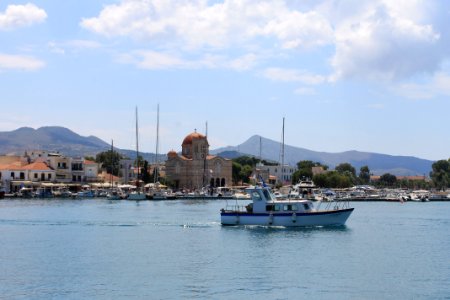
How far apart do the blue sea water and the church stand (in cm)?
10423

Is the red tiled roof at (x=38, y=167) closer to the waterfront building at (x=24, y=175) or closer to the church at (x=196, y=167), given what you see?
the waterfront building at (x=24, y=175)

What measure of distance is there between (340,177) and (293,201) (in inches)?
4789

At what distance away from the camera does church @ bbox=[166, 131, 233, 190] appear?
172m

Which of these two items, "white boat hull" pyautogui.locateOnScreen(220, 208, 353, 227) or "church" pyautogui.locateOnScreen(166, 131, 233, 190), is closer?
"white boat hull" pyautogui.locateOnScreen(220, 208, 353, 227)

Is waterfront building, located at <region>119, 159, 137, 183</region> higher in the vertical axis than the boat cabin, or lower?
higher

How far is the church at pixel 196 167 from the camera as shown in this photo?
172m

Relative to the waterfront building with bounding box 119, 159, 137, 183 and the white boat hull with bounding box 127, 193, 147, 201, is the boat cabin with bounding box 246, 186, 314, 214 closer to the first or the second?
the white boat hull with bounding box 127, 193, 147, 201

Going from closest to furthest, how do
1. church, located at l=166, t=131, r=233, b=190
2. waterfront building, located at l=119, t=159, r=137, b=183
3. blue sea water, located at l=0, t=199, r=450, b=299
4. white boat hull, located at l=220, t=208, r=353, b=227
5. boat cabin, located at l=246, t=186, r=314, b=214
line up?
blue sea water, located at l=0, t=199, r=450, b=299
white boat hull, located at l=220, t=208, r=353, b=227
boat cabin, located at l=246, t=186, r=314, b=214
church, located at l=166, t=131, r=233, b=190
waterfront building, located at l=119, t=159, r=137, b=183

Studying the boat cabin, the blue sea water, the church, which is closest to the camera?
the blue sea water

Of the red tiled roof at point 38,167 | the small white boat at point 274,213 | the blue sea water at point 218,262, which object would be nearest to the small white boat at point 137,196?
the red tiled roof at point 38,167

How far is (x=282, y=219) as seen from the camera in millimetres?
60688

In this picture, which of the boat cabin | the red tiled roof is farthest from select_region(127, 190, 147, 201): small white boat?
the boat cabin

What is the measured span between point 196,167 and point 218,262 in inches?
5095

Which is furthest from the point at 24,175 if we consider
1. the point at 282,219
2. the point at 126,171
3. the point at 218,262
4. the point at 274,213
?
the point at 218,262
